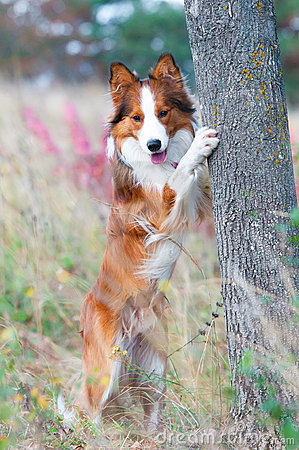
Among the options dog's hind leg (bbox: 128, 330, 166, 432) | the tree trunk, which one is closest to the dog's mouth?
the tree trunk

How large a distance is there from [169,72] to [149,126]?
1.41 ft

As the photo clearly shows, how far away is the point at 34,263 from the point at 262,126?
112 inches

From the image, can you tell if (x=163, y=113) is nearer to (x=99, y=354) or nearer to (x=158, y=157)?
(x=158, y=157)

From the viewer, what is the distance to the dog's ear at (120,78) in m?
3.26

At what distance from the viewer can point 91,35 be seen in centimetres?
1622

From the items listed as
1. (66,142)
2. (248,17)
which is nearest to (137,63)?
(66,142)

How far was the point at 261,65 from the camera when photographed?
2242 mm

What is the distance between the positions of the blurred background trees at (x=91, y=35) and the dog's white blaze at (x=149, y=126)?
41.0ft

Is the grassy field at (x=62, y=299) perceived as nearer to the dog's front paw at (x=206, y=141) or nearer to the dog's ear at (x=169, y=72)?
the dog's ear at (x=169, y=72)

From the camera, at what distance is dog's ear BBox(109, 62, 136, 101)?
10.7ft

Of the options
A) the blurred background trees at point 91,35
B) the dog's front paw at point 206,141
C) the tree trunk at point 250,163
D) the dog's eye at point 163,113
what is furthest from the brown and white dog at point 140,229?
the blurred background trees at point 91,35

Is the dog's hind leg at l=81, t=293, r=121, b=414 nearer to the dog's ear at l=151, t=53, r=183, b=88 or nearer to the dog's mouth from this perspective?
the dog's mouth

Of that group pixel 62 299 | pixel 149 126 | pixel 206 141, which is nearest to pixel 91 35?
pixel 62 299

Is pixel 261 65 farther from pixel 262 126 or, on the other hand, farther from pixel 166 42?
pixel 166 42
